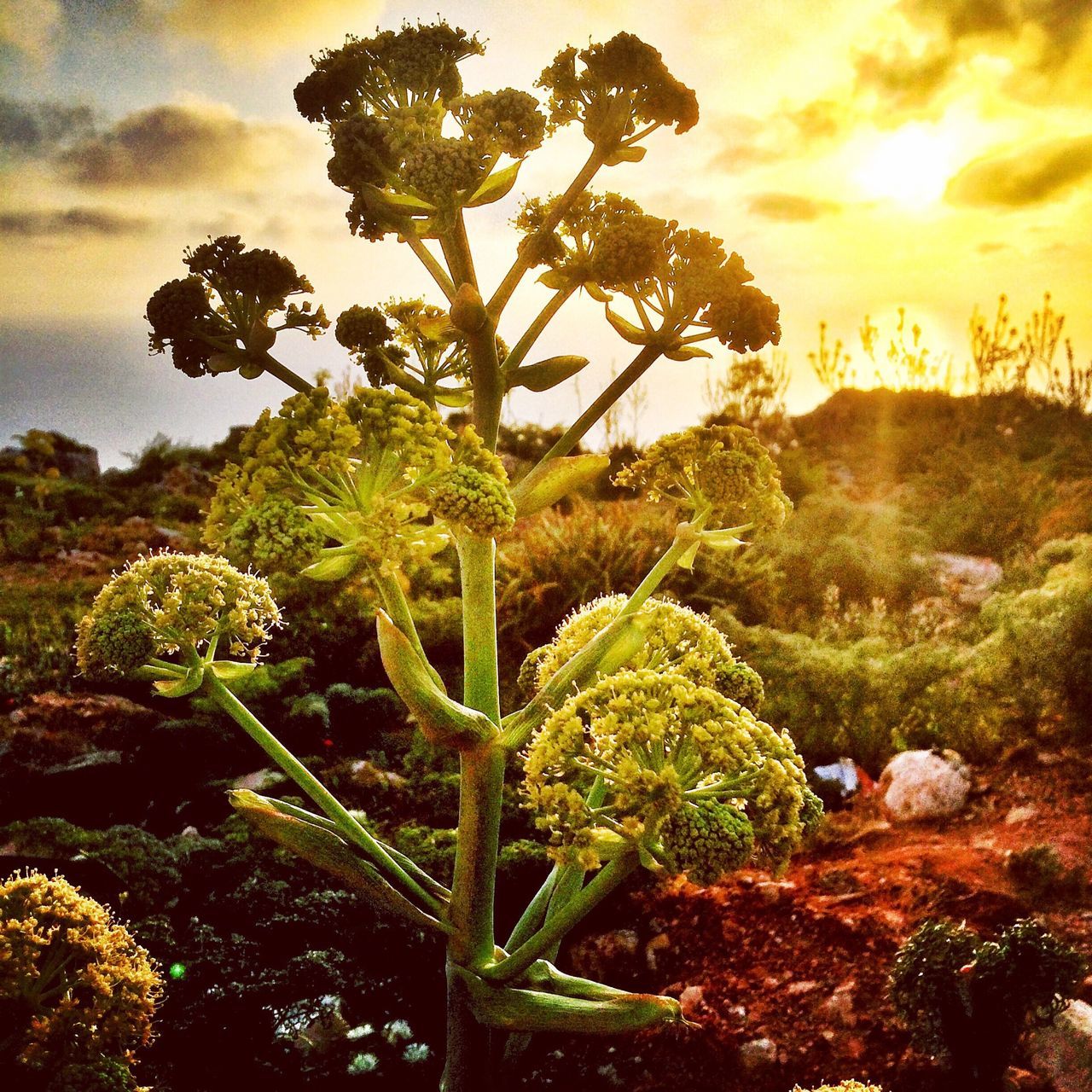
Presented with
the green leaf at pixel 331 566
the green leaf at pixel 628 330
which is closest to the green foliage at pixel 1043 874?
the green leaf at pixel 628 330

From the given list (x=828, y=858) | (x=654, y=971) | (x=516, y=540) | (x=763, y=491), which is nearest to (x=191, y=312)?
(x=763, y=491)

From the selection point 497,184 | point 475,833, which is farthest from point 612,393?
point 475,833

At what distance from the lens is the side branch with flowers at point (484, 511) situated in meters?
2.43

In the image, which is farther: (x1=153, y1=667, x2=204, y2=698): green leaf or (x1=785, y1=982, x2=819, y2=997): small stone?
(x1=785, y1=982, x2=819, y2=997): small stone

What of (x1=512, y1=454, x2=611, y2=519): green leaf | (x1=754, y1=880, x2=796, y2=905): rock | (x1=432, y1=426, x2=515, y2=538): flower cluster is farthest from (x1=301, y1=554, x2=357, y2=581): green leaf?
(x1=754, y1=880, x2=796, y2=905): rock

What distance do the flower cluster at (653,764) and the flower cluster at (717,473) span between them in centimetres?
74

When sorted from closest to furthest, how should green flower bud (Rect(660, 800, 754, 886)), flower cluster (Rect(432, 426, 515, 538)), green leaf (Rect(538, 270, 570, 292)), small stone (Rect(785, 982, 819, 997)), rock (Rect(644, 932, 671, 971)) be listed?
green flower bud (Rect(660, 800, 754, 886)) → flower cluster (Rect(432, 426, 515, 538)) → green leaf (Rect(538, 270, 570, 292)) → small stone (Rect(785, 982, 819, 997)) → rock (Rect(644, 932, 671, 971))

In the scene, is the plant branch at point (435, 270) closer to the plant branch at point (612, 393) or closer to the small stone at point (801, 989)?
the plant branch at point (612, 393)

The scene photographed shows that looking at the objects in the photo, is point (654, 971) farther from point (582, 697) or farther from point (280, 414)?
point (280, 414)

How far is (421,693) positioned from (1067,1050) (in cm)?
277

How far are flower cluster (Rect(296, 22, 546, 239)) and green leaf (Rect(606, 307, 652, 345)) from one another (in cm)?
49

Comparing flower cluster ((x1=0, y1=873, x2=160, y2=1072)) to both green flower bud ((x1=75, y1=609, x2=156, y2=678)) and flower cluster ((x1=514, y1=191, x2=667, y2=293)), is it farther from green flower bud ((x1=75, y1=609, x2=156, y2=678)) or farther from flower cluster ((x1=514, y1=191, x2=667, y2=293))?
flower cluster ((x1=514, y1=191, x2=667, y2=293))

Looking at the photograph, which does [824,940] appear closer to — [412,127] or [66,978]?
[66,978]

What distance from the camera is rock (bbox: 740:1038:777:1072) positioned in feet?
11.3
